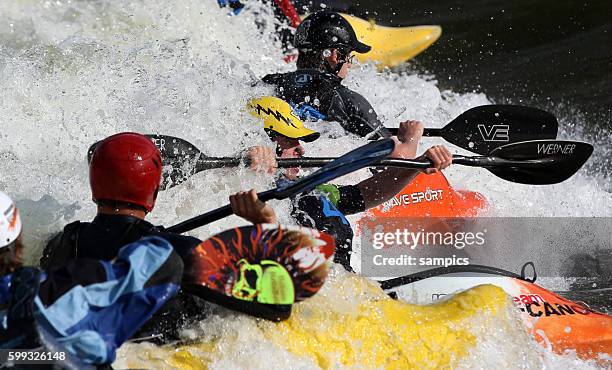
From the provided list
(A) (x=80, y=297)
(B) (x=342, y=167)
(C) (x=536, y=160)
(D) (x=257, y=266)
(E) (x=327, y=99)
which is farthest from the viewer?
(E) (x=327, y=99)

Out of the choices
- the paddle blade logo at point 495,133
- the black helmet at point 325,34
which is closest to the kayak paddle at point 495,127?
the paddle blade logo at point 495,133

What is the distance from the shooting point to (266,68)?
776cm

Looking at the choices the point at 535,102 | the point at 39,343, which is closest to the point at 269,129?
the point at 39,343

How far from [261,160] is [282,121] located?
44cm

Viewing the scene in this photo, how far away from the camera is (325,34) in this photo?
475 cm

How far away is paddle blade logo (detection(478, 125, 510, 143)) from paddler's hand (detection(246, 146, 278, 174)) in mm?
1368

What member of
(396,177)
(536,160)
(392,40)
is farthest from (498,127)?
(392,40)

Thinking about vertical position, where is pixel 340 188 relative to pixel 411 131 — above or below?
below

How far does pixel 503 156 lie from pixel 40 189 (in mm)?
2208

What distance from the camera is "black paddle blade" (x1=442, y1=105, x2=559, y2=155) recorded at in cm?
436

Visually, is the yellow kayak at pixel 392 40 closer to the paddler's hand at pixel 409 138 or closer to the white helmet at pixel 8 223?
the paddler's hand at pixel 409 138

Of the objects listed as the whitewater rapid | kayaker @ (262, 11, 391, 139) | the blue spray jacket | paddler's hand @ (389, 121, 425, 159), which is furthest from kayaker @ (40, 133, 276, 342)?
kayaker @ (262, 11, 391, 139)

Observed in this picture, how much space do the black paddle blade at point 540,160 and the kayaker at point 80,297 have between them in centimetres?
243

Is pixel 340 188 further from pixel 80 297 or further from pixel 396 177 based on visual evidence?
pixel 80 297
